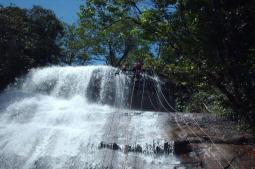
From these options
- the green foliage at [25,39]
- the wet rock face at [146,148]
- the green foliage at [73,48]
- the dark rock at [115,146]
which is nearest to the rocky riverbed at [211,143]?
the wet rock face at [146,148]

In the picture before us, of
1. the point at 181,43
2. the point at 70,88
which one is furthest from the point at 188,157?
the point at 70,88

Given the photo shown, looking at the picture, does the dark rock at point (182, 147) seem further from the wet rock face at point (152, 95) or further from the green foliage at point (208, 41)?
the wet rock face at point (152, 95)

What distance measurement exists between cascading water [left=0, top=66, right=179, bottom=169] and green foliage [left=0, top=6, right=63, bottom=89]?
1758 mm

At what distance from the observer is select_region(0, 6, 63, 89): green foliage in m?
22.9

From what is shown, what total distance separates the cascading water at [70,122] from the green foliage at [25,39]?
5.77ft

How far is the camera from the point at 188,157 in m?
11.5

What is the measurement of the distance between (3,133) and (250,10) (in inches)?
411

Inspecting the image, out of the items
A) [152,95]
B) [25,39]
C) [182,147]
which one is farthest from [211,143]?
[25,39]

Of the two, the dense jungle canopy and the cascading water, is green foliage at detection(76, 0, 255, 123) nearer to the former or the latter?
the dense jungle canopy

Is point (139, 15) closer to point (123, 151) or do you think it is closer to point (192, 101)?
point (123, 151)

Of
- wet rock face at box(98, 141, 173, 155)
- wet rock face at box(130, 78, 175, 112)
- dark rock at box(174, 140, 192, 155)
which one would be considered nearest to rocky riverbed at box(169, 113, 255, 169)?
dark rock at box(174, 140, 192, 155)

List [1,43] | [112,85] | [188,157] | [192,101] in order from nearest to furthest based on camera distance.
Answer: [188,157]
[192,101]
[112,85]
[1,43]

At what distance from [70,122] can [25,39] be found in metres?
12.1

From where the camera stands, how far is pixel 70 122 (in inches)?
596
